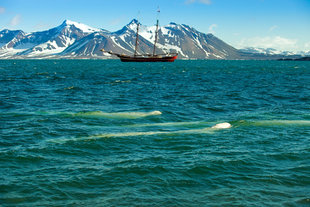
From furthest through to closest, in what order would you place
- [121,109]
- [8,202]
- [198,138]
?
1. [121,109]
2. [198,138]
3. [8,202]

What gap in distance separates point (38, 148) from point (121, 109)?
499 inches

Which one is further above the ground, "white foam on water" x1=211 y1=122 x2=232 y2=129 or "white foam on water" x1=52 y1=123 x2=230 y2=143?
"white foam on water" x1=211 y1=122 x2=232 y2=129

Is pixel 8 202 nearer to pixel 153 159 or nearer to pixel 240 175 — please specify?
pixel 153 159

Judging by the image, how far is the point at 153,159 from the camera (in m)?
13.0

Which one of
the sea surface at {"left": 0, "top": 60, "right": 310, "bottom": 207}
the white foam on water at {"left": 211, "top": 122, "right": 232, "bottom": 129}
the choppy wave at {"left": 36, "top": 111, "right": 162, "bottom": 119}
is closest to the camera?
the sea surface at {"left": 0, "top": 60, "right": 310, "bottom": 207}

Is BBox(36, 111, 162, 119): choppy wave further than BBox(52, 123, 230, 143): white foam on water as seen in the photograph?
Yes

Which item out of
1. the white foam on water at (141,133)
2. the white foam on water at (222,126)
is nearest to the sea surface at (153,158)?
the white foam on water at (141,133)

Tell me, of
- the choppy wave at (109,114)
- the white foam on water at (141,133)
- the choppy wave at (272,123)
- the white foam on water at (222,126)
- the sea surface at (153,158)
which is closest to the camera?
the sea surface at (153,158)

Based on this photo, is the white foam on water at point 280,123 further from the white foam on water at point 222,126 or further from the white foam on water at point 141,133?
the white foam on water at point 141,133

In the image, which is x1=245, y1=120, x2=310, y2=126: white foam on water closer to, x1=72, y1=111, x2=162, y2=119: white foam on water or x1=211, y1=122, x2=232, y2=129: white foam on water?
x1=211, y1=122, x2=232, y2=129: white foam on water

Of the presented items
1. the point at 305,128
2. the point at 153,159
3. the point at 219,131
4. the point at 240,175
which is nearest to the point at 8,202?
the point at 153,159

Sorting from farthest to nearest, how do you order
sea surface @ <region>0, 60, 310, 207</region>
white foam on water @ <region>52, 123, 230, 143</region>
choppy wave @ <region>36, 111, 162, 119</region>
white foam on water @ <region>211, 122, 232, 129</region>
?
choppy wave @ <region>36, 111, 162, 119</region>, white foam on water @ <region>211, 122, 232, 129</region>, white foam on water @ <region>52, 123, 230, 143</region>, sea surface @ <region>0, 60, 310, 207</region>

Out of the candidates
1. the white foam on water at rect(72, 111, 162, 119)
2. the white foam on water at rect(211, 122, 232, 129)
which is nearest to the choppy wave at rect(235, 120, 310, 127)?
the white foam on water at rect(211, 122, 232, 129)

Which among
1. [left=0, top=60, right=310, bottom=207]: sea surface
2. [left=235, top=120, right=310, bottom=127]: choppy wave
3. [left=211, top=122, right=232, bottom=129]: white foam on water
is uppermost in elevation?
[left=235, top=120, right=310, bottom=127]: choppy wave
